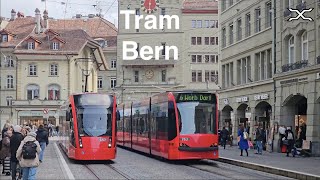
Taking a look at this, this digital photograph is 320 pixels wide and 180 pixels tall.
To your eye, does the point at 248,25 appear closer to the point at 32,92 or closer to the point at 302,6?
the point at 302,6

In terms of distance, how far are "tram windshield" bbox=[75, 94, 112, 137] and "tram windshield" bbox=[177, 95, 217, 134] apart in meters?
3.13

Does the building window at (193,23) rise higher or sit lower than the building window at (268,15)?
higher

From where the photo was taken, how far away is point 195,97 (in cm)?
2794

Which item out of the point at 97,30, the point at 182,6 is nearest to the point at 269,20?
the point at 182,6

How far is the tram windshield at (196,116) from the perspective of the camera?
27516 millimetres

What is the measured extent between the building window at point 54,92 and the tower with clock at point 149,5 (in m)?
17.3

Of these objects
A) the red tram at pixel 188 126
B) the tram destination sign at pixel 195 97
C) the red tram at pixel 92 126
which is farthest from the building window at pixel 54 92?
the tram destination sign at pixel 195 97

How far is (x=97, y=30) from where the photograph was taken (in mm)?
104812

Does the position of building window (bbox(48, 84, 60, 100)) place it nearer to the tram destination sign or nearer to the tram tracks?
the tram tracks

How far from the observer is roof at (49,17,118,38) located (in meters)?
99.4

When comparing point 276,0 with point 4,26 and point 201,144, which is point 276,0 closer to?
point 201,144

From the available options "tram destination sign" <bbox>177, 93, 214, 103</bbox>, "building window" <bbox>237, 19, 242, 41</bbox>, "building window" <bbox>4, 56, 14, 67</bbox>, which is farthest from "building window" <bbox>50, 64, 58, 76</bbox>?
"tram destination sign" <bbox>177, 93, 214, 103</bbox>

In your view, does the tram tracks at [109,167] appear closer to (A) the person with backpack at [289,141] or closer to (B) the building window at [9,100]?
(A) the person with backpack at [289,141]

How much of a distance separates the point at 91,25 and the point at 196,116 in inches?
3061
